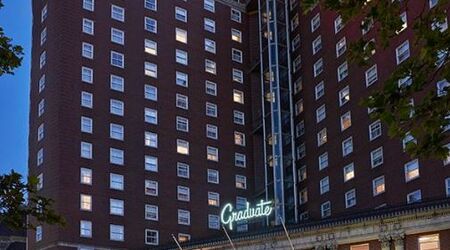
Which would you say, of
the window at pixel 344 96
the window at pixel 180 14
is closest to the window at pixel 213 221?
the window at pixel 344 96

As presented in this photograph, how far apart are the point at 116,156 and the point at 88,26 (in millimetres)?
16563

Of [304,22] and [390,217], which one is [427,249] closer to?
[390,217]

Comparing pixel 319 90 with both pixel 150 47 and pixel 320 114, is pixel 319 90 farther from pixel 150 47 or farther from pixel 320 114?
pixel 150 47

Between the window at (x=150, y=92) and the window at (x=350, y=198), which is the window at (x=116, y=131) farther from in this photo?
the window at (x=350, y=198)

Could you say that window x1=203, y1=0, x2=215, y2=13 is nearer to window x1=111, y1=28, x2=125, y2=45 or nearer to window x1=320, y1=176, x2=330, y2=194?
window x1=111, y1=28, x2=125, y2=45

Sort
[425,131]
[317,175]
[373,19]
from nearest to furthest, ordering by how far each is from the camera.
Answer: [425,131] → [373,19] → [317,175]

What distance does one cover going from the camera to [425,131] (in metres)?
10.5

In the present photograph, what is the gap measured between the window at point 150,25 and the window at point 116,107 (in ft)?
38.6

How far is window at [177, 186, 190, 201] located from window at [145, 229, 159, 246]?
593 centimetres

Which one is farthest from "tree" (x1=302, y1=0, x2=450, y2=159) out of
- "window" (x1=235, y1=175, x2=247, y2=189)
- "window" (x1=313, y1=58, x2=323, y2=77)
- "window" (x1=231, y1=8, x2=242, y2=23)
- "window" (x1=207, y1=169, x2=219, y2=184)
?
"window" (x1=231, y1=8, x2=242, y2=23)

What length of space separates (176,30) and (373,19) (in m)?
95.1

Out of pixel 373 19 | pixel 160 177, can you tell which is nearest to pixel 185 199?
pixel 160 177

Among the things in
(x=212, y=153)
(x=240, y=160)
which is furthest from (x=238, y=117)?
(x=212, y=153)

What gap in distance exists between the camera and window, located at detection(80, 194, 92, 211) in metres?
88.9
